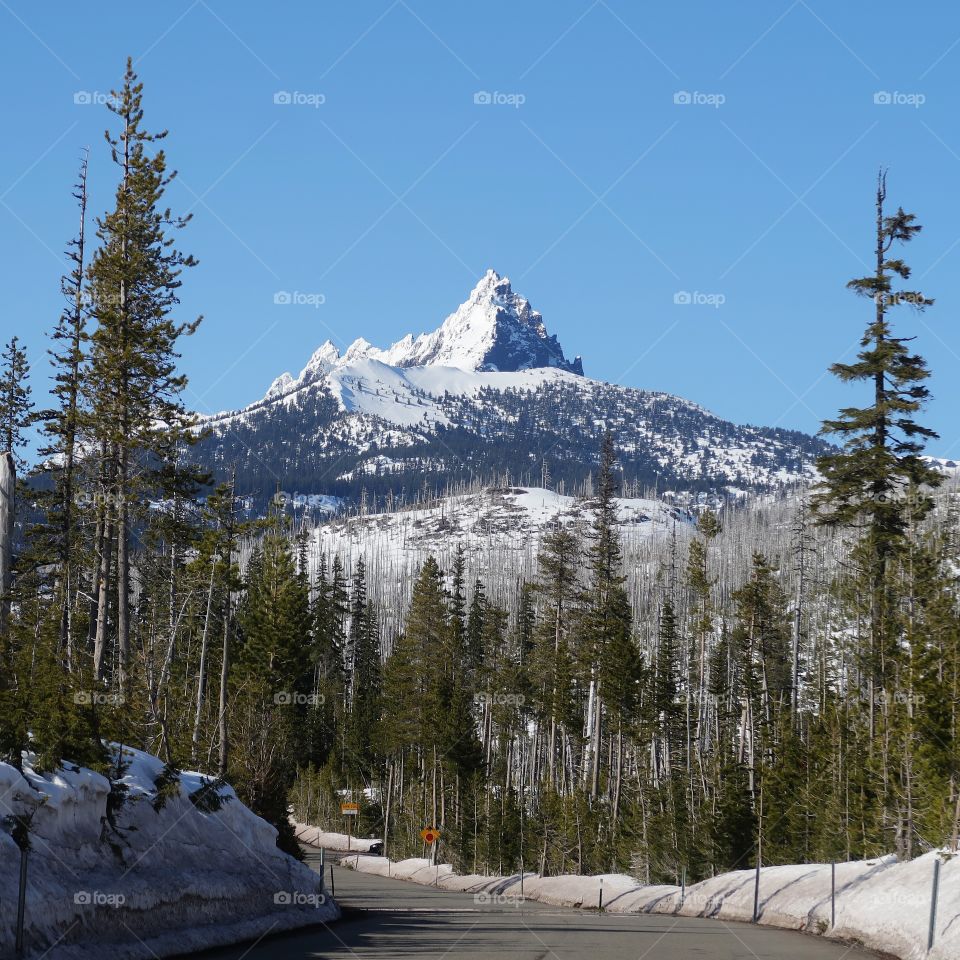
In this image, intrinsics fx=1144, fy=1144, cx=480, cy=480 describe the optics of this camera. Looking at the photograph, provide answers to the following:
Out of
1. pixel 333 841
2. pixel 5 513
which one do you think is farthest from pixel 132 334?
pixel 333 841

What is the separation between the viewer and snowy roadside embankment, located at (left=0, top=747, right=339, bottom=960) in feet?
42.2

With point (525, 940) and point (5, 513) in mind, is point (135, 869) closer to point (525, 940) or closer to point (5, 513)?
point (5, 513)

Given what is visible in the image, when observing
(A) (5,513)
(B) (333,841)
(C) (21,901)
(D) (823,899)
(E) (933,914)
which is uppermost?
(A) (5,513)

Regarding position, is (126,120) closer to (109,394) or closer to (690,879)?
(109,394)

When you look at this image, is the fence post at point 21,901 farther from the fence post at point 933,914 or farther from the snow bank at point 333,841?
the snow bank at point 333,841

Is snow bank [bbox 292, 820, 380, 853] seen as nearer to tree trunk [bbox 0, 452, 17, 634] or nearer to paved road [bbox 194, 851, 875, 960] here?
paved road [bbox 194, 851, 875, 960]

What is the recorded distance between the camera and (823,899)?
22.8m

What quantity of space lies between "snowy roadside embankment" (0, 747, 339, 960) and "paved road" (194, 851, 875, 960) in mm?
646

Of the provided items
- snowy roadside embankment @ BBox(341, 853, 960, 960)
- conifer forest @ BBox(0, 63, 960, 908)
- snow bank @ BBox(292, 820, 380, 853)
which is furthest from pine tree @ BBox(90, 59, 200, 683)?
snow bank @ BBox(292, 820, 380, 853)

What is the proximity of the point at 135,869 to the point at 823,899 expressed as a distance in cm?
1408

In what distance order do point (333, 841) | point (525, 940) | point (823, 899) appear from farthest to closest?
point (333, 841) < point (823, 899) < point (525, 940)

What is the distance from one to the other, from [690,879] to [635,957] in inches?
1101

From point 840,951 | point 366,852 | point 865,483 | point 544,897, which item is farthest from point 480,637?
point 840,951

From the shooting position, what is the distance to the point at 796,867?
1091 inches
